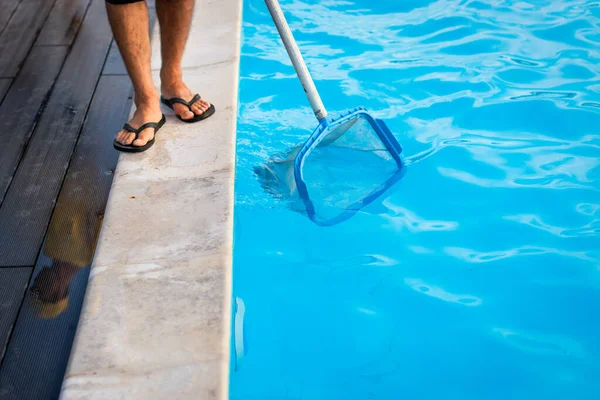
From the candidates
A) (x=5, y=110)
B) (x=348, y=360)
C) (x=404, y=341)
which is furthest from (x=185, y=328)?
(x=5, y=110)

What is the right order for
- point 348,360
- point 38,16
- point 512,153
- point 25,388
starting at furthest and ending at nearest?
point 38,16 < point 512,153 < point 348,360 < point 25,388

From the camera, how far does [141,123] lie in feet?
7.10

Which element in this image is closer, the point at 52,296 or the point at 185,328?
the point at 185,328

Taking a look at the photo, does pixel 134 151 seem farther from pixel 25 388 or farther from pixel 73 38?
pixel 73 38

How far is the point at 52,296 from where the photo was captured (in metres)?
1.68

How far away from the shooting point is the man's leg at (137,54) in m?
1.98

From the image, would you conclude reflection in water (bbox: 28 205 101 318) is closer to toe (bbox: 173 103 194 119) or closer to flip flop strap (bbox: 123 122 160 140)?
flip flop strap (bbox: 123 122 160 140)

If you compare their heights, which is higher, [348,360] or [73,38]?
[73,38]

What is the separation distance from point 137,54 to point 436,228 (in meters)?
1.16

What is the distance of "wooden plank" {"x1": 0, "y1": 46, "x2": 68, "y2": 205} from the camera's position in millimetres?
2217

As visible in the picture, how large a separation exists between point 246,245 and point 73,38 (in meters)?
1.54

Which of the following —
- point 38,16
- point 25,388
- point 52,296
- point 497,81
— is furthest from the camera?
point 38,16

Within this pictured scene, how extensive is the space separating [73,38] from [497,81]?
1996 mm

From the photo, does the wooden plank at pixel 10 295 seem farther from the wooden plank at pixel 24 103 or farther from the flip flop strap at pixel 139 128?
the flip flop strap at pixel 139 128
